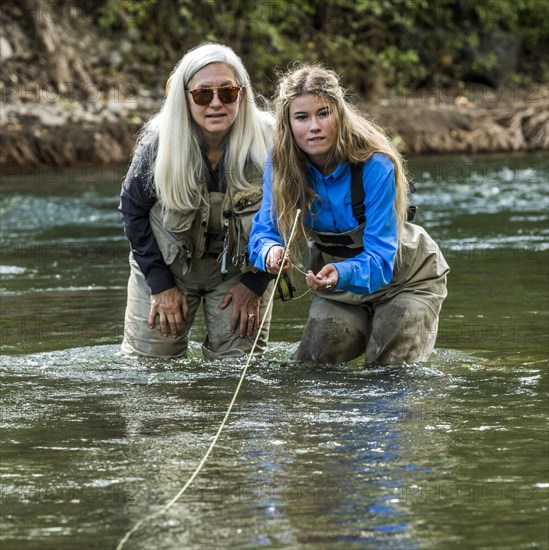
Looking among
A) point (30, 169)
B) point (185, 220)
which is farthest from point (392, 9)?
point (185, 220)

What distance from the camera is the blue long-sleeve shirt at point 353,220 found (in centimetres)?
520

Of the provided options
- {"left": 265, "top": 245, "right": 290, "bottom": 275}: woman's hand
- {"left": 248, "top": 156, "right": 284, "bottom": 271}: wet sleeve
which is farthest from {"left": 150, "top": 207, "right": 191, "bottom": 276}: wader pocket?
{"left": 265, "top": 245, "right": 290, "bottom": 275}: woman's hand

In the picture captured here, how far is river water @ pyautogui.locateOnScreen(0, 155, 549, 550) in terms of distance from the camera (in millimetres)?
3670

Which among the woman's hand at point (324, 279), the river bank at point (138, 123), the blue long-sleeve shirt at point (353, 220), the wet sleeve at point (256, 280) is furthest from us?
the river bank at point (138, 123)

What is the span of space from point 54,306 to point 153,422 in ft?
10.8

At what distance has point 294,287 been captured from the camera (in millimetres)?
5594

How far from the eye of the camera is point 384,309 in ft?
18.6

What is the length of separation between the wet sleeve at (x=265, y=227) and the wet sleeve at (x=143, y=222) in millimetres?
618

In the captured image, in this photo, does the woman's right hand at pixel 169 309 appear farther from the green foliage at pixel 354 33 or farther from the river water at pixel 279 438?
the green foliage at pixel 354 33

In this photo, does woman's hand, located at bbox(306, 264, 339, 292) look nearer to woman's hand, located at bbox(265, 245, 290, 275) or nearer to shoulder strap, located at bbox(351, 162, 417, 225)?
woman's hand, located at bbox(265, 245, 290, 275)

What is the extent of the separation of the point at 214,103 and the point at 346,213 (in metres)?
0.84

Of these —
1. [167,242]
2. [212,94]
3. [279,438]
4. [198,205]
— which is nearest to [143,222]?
[167,242]

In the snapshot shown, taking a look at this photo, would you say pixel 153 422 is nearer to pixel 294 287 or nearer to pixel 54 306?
pixel 294 287

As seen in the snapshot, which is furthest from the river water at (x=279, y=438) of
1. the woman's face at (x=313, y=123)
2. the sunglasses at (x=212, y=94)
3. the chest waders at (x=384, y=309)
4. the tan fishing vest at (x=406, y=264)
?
the sunglasses at (x=212, y=94)
